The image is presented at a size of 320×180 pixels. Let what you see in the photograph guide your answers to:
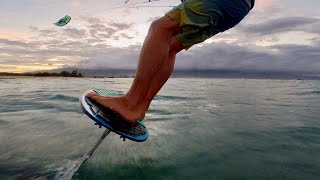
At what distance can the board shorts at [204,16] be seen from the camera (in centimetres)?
308

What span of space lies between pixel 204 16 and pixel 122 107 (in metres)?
1.27

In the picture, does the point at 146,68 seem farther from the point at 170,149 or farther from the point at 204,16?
the point at 170,149

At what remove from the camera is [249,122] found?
6.23 meters

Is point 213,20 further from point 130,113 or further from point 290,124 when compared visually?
point 290,124

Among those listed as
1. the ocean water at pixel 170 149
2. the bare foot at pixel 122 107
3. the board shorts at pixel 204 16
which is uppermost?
the board shorts at pixel 204 16

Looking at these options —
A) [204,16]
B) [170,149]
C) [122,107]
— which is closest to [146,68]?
[122,107]

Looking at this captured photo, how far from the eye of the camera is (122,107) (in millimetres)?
3244

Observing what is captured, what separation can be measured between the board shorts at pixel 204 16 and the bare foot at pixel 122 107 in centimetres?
93

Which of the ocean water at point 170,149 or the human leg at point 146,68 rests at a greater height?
the human leg at point 146,68

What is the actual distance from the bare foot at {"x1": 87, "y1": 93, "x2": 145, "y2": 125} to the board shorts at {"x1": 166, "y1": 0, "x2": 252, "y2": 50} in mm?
929

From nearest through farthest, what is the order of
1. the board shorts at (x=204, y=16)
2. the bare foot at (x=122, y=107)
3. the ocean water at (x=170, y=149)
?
the board shorts at (x=204, y=16)
the bare foot at (x=122, y=107)
the ocean water at (x=170, y=149)

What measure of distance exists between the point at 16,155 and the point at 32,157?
24 centimetres

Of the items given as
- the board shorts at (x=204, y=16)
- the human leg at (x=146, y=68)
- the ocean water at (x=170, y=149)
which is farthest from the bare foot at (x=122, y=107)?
the board shorts at (x=204, y=16)

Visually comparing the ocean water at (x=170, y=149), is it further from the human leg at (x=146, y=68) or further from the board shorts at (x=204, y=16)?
the board shorts at (x=204, y=16)
